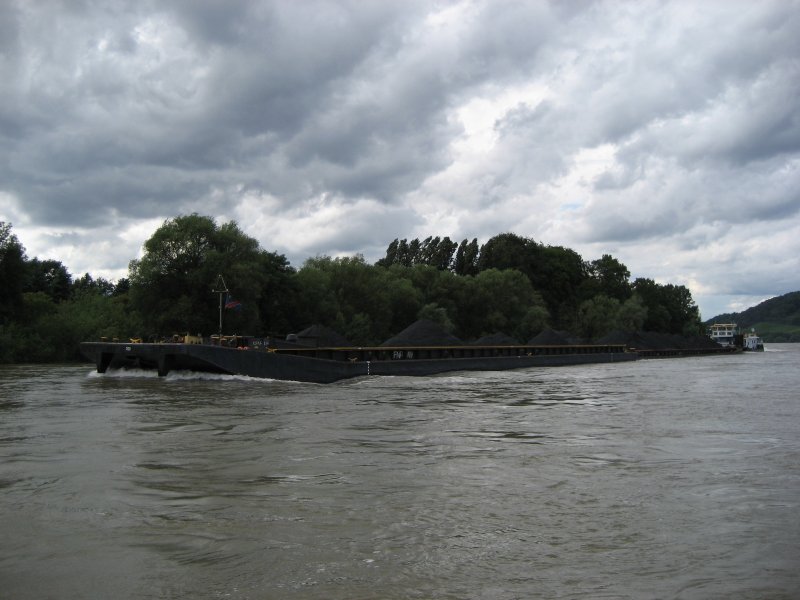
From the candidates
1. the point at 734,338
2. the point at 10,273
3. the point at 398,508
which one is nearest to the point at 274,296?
the point at 10,273

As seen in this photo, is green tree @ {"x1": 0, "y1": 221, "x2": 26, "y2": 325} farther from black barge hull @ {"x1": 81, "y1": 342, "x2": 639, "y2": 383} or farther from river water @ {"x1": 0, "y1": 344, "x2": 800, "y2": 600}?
river water @ {"x1": 0, "y1": 344, "x2": 800, "y2": 600}

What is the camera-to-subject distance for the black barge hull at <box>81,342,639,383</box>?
31.2 meters

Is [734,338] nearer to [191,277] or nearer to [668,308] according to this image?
[668,308]

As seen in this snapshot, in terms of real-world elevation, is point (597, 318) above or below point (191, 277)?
below

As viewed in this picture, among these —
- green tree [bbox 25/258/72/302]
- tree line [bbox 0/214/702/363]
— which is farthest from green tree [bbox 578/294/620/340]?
green tree [bbox 25/258/72/302]

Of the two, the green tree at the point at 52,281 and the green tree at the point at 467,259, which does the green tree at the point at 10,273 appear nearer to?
the green tree at the point at 52,281

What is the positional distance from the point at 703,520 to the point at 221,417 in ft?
38.8

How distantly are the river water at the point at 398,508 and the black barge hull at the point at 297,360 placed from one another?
15.3 m

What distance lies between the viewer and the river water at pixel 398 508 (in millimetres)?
5199

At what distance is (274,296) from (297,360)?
29023 millimetres

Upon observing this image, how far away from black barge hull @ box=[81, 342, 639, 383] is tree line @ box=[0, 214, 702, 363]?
4.16 meters

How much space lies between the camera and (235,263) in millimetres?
53781

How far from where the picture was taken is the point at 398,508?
24.4 feet

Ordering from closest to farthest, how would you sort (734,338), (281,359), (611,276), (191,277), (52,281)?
(281,359) → (191,277) → (52,281) → (611,276) → (734,338)
